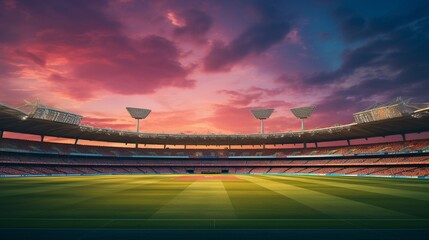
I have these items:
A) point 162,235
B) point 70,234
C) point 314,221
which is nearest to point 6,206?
point 70,234

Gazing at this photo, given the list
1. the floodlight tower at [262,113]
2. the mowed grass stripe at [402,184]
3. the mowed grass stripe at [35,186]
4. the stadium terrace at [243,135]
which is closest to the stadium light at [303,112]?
the stadium terrace at [243,135]

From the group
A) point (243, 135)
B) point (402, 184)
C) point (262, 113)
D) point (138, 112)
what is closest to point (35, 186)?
point (402, 184)

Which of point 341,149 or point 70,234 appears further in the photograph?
point 341,149

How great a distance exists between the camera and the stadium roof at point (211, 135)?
5062cm

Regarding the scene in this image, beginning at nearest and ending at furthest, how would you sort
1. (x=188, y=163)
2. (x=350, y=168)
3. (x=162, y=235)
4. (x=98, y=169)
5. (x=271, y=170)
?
(x=162, y=235), (x=350, y=168), (x=98, y=169), (x=271, y=170), (x=188, y=163)

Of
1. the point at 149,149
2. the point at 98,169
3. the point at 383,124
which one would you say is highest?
the point at 383,124

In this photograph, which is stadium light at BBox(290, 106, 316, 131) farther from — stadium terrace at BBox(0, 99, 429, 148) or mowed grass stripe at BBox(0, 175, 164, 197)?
mowed grass stripe at BBox(0, 175, 164, 197)

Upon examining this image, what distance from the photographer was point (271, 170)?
3187 inches

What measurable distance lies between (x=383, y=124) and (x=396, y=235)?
51.6 m

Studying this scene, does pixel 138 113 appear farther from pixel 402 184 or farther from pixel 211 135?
pixel 402 184

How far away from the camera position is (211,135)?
8025cm

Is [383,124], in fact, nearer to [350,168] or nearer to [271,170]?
[350,168]

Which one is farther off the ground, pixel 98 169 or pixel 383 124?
pixel 383 124

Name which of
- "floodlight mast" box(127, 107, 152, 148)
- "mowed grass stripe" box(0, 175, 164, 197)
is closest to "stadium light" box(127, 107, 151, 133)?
"floodlight mast" box(127, 107, 152, 148)
